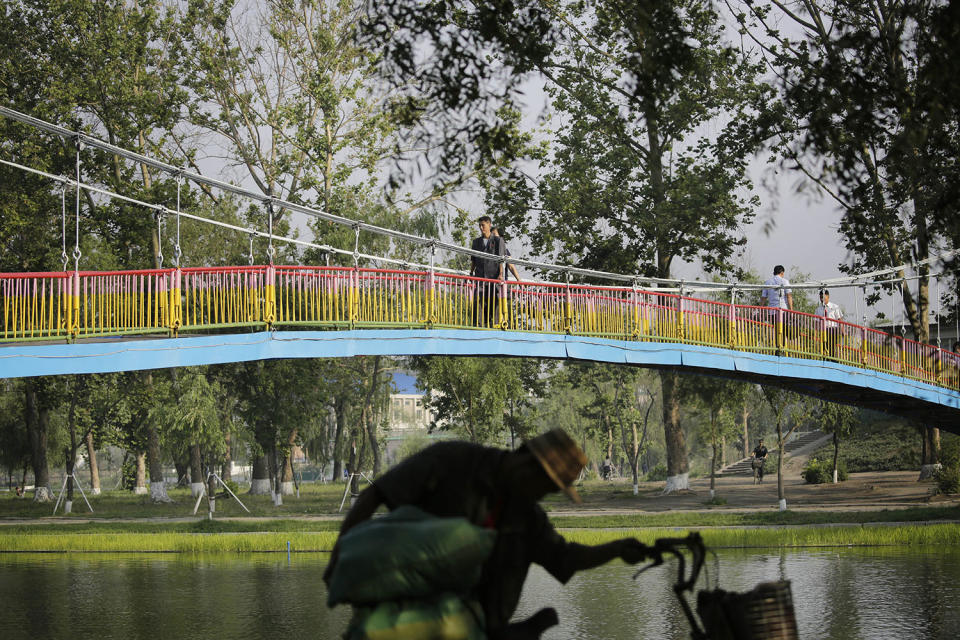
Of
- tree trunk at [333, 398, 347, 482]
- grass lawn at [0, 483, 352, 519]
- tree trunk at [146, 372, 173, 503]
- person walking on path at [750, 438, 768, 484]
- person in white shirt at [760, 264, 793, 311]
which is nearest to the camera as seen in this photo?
person in white shirt at [760, 264, 793, 311]

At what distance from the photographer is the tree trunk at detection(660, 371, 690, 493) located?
126 ft

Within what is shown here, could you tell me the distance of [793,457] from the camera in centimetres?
5150

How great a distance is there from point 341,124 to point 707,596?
36006 mm

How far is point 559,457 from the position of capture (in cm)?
387

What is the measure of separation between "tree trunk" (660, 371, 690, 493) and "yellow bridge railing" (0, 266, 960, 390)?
490 inches

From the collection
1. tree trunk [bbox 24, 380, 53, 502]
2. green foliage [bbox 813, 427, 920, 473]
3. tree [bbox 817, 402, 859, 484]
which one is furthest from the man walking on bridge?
tree trunk [bbox 24, 380, 53, 502]

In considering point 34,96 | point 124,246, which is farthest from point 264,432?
point 34,96

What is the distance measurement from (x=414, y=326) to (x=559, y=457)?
1866cm

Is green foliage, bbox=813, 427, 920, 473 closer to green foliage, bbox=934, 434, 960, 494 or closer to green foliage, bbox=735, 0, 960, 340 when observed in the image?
green foliage, bbox=934, 434, 960, 494

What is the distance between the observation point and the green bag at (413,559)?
12.6 ft

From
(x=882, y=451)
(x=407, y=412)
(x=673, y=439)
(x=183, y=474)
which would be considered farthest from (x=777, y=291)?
(x=407, y=412)

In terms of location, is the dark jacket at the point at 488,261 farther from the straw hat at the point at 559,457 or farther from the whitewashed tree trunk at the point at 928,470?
the straw hat at the point at 559,457

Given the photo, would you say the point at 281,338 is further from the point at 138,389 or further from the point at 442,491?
the point at 138,389

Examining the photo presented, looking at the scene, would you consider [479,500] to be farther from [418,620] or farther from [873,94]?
[873,94]
